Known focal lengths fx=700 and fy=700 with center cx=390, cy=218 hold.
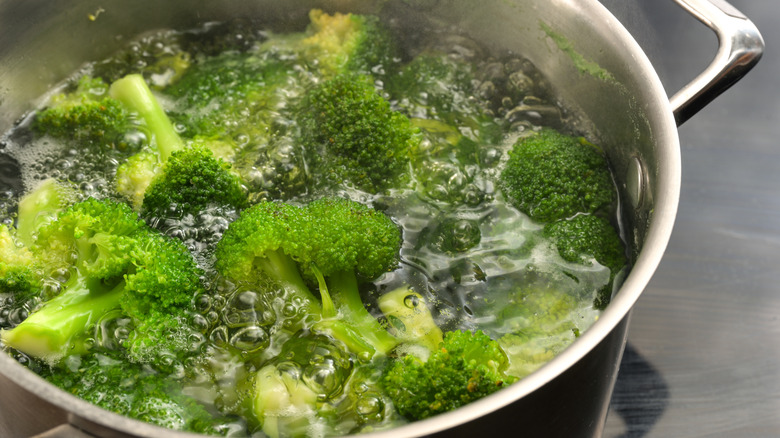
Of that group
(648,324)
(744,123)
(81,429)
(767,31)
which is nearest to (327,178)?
(81,429)

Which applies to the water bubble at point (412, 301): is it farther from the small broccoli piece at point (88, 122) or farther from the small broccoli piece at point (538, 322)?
the small broccoli piece at point (88, 122)

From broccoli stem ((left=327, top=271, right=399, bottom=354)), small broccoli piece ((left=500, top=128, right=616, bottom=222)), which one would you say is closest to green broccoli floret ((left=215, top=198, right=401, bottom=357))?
broccoli stem ((left=327, top=271, right=399, bottom=354))

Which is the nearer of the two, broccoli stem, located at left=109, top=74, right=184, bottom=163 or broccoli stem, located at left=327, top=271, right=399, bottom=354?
broccoli stem, located at left=327, top=271, right=399, bottom=354

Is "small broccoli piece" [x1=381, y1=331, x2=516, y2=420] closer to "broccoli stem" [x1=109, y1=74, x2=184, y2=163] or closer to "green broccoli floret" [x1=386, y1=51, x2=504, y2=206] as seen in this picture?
"green broccoli floret" [x1=386, y1=51, x2=504, y2=206]

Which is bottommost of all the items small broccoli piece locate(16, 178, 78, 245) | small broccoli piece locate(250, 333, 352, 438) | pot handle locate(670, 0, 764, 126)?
small broccoli piece locate(250, 333, 352, 438)

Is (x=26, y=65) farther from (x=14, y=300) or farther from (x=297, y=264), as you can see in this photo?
(x=297, y=264)

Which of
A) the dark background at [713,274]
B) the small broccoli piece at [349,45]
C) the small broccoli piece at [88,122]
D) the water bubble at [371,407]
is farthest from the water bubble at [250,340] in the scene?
the dark background at [713,274]

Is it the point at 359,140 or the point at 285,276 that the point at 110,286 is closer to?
the point at 285,276
